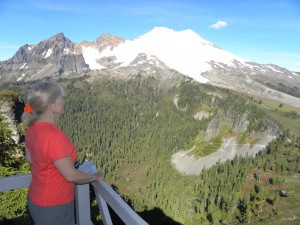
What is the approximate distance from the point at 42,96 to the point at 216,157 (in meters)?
174

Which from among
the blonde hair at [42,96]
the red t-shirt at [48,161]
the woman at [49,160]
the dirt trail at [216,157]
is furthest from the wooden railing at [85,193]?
the dirt trail at [216,157]

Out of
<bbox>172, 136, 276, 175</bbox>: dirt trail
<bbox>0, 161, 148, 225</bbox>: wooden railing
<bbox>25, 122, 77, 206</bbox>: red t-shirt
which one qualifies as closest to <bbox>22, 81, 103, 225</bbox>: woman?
<bbox>25, 122, 77, 206</bbox>: red t-shirt

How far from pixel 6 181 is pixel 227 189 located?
12992 cm

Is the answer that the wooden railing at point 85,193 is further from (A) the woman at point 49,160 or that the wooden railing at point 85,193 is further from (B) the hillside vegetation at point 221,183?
(B) the hillside vegetation at point 221,183

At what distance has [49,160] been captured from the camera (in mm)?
4621

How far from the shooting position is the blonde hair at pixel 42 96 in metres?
4.72

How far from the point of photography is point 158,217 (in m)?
114

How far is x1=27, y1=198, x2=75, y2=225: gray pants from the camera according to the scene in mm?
4945

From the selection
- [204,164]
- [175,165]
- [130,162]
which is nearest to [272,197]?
[204,164]

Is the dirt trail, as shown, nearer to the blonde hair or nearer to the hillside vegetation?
the hillside vegetation

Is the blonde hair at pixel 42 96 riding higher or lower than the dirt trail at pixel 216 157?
higher

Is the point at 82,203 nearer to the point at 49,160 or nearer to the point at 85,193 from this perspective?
the point at 85,193

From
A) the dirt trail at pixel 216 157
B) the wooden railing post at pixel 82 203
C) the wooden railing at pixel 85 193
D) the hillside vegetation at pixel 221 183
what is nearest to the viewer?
the wooden railing at pixel 85 193

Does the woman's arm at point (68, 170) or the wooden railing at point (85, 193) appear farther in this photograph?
the wooden railing at point (85, 193)
